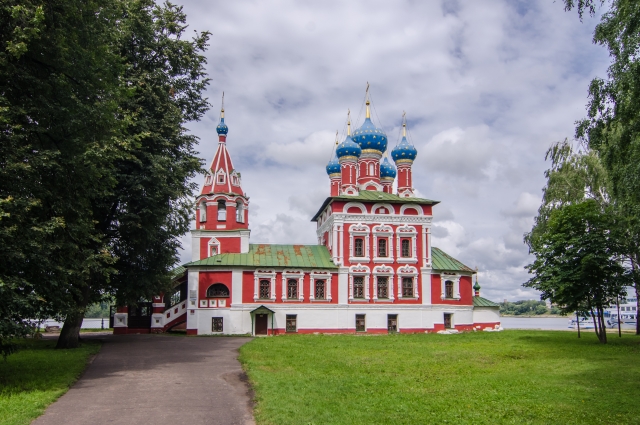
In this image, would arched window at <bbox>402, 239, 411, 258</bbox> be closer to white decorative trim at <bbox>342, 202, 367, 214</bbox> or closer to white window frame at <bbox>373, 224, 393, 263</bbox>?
white window frame at <bbox>373, 224, 393, 263</bbox>

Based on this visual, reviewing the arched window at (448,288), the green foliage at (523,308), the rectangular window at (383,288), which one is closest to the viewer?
the rectangular window at (383,288)

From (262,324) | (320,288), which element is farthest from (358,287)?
(262,324)

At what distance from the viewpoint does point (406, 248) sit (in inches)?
1420

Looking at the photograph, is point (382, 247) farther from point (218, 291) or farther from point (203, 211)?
point (203, 211)

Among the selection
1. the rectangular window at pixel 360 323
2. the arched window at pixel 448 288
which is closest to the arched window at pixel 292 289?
the rectangular window at pixel 360 323

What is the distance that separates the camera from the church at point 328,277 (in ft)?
108

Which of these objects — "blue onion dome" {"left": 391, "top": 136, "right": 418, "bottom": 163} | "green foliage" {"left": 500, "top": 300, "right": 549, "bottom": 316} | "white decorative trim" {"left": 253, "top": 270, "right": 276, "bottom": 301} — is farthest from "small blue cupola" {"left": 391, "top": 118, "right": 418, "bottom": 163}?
"green foliage" {"left": 500, "top": 300, "right": 549, "bottom": 316}

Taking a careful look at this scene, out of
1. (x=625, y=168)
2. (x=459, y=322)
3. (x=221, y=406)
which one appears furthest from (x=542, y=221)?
(x=221, y=406)

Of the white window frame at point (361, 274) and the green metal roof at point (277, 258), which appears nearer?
the green metal roof at point (277, 258)

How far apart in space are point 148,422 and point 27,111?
830 cm

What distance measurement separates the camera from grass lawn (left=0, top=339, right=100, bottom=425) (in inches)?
387

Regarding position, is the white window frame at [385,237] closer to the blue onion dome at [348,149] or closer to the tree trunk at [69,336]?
the blue onion dome at [348,149]

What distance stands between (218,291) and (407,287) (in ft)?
41.7

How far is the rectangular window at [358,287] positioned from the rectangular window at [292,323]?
171 inches
